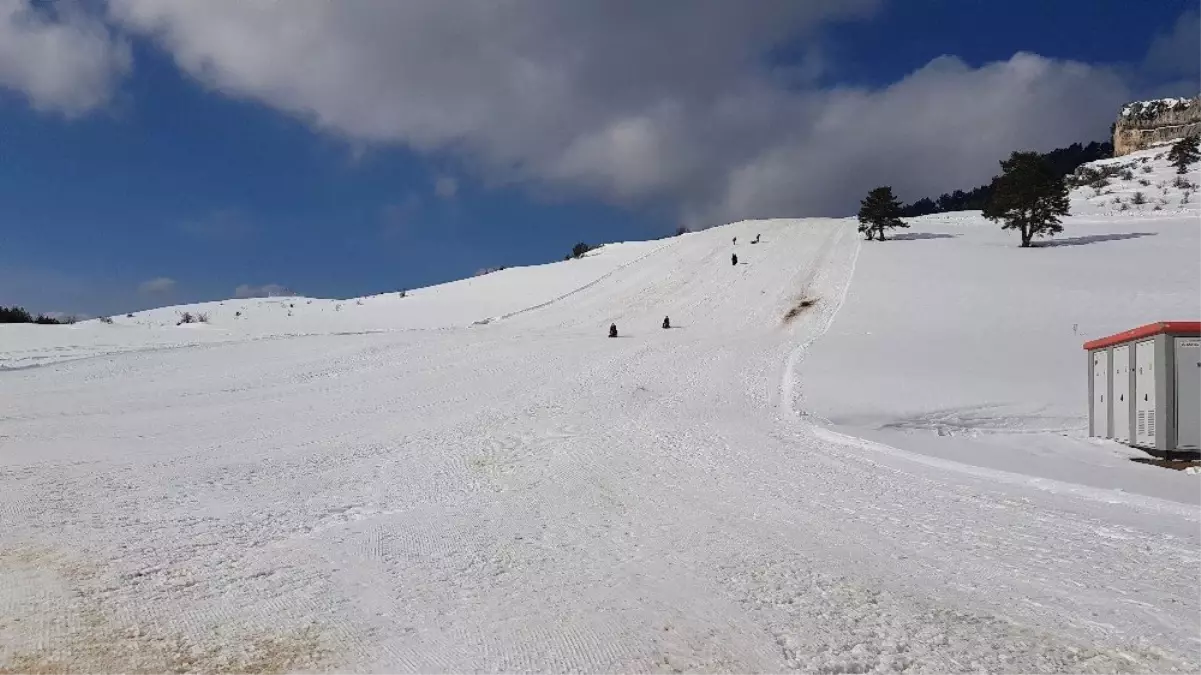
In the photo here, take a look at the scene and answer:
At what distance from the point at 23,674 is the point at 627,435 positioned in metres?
8.84

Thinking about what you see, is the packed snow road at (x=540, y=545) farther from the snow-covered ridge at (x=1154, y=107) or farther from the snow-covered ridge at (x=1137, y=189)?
the snow-covered ridge at (x=1154, y=107)

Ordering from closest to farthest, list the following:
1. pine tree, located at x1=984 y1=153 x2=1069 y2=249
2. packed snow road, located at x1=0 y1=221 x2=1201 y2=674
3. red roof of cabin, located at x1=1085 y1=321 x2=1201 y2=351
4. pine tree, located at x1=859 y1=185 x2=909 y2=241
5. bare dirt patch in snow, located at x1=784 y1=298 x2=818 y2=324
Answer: packed snow road, located at x1=0 y1=221 x2=1201 y2=674 → red roof of cabin, located at x1=1085 y1=321 x2=1201 y2=351 → bare dirt patch in snow, located at x1=784 y1=298 x2=818 y2=324 → pine tree, located at x1=984 y1=153 x2=1069 y2=249 → pine tree, located at x1=859 y1=185 x2=909 y2=241

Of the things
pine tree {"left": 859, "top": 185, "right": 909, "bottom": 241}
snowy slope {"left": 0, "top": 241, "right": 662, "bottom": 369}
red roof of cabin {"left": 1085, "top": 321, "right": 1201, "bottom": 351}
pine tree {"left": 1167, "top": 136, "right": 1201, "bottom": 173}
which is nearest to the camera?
red roof of cabin {"left": 1085, "top": 321, "right": 1201, "bottom": 351}

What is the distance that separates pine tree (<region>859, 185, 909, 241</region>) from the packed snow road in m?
38.2

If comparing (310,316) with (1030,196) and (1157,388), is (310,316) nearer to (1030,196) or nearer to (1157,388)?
(1157,388)

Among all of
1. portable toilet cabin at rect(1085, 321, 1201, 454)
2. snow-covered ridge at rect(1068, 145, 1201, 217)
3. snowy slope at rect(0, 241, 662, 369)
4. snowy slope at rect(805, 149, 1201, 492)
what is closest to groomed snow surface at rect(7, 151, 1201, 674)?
snowy slope at rect(805, 149, 1201, 492)

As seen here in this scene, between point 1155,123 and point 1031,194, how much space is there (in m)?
92.1

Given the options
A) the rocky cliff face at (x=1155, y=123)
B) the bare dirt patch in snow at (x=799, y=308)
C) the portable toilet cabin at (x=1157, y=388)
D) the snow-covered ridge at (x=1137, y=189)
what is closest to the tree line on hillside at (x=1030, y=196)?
the snow-covered ridge at (x=1137, y=189)

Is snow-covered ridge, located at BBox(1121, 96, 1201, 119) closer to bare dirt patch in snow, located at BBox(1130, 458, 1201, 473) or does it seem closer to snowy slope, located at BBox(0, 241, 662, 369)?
snowy slope, located at BBox(0, 241, 662, 369)

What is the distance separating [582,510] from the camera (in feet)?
24.4

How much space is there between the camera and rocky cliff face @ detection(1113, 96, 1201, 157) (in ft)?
342

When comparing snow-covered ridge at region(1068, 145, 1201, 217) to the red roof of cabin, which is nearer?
the red roof of cabin

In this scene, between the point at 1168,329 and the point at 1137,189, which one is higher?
the point at 1137,189

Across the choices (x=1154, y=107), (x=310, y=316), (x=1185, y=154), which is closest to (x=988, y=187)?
(x=1154, y=107)
